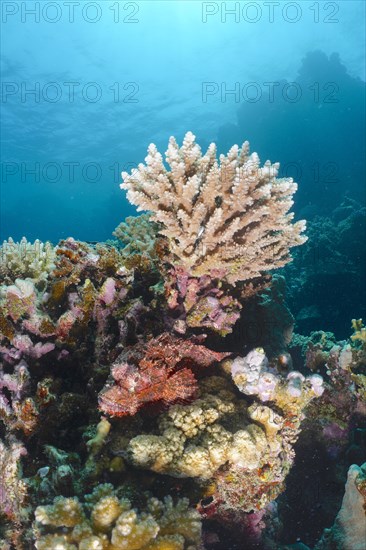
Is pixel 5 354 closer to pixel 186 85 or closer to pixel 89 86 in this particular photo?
pixel 89 86

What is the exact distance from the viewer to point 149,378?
2.76m

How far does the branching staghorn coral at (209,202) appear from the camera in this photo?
3127mm

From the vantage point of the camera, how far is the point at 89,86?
158 ft

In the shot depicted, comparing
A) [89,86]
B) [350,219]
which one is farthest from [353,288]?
[89,86]

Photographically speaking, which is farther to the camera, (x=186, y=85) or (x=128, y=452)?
(x=186, y=85)

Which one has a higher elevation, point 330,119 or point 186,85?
point 186,85

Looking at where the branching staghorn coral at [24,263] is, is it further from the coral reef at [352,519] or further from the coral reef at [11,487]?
the coral reef at [352,519]

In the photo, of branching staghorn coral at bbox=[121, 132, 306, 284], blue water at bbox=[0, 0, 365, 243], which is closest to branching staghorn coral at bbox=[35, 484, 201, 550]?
branching staghorn coral at bbox=[121, 132, 306, 284]

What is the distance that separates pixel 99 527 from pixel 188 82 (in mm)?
59253

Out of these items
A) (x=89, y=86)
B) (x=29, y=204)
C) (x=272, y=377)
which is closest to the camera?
(x=272, y=377)

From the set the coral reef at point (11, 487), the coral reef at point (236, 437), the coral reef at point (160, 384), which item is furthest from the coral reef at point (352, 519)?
the coral reef at point (11, 487)

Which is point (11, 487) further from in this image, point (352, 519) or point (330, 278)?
point (330, 278)

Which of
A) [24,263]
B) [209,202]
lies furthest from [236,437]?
[24,263]

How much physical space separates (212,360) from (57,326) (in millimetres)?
1517
